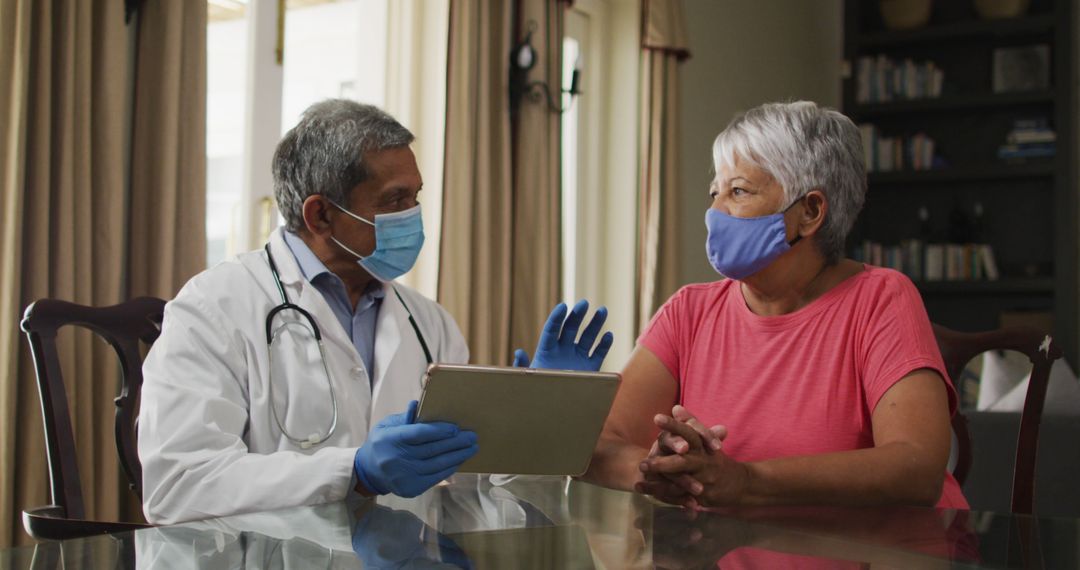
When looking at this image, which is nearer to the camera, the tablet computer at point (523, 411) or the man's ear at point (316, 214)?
the tablet computer at point (523, 411)

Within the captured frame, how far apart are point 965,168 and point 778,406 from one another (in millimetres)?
4851

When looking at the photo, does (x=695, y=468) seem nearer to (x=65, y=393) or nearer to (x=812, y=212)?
(x=812, y=212)

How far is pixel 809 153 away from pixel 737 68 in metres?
4.21

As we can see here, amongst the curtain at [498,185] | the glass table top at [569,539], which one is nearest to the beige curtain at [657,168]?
the curtain at [498,185]

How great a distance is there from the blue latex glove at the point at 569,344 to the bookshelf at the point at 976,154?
189 inches

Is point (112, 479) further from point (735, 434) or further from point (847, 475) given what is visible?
point (847, 475)

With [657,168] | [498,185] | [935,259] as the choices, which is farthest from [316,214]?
[935,259]

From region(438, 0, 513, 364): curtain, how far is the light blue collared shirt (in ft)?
4.79

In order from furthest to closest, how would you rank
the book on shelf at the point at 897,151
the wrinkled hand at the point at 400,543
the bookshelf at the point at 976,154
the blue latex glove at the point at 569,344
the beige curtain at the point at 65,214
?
the book on shelf at the point at 897,151 → the bookshelf at the point at 976,154 → the beige curtain at the point at 65,214 → the blue latex glove at the point at 569,344 → the wrinkled hand at the point at 400,543

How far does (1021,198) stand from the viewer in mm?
6020

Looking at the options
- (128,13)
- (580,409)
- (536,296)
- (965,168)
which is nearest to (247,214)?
(128,13)

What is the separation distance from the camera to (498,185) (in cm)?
369

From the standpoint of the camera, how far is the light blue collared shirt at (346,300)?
5.90ft

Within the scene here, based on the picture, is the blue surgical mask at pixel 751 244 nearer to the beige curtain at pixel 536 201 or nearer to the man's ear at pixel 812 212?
the man's ear at pixel 812 212
